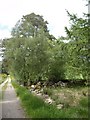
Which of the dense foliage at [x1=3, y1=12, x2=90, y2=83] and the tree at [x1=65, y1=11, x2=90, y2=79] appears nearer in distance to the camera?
the tree at [x1=65, y1=11, x2=90, y2=79]

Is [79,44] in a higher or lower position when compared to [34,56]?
lower

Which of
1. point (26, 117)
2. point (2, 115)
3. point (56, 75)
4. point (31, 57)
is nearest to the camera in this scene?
point (26, 117)

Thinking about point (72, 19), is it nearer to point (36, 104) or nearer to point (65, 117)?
point (36, 104)

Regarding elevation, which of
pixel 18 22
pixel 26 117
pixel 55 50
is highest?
pixel 18 22

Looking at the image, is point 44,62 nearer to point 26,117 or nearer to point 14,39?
point 14,39

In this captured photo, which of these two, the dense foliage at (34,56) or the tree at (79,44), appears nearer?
the tree at (79,44)

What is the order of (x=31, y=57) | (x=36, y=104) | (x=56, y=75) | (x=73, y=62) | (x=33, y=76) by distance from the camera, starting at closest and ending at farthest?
(x=36, y=104)
(x=73, y=62)
(x=31, y=57)
(x=33, y=76)
(x=56, y=75)

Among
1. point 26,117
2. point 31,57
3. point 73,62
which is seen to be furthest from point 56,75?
point 26,117

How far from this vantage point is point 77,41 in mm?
17578

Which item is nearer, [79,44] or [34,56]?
[79,44]

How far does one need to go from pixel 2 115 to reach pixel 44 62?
2211 centimetres

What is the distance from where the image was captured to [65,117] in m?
13.0

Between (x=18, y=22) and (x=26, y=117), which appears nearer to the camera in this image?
(x=26, y=117)

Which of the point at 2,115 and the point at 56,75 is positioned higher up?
the point at 56,75
